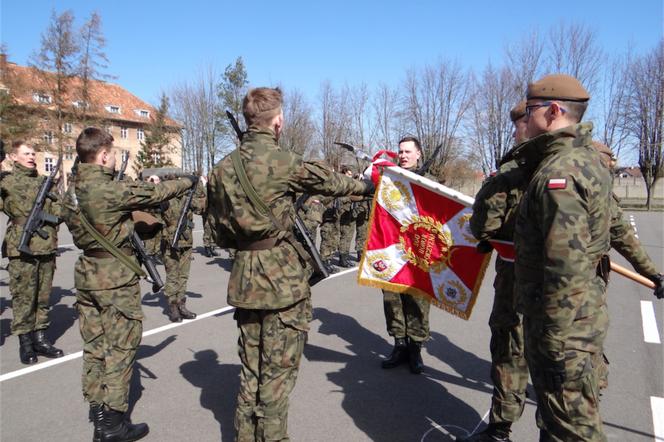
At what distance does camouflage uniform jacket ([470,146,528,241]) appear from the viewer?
9.25 feet

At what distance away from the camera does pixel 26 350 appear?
190 inches

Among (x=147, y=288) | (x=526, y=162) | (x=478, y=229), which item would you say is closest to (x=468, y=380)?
(x=478, y=229)

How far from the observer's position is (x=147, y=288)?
827 cm

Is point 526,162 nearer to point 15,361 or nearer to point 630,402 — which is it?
point 630,402

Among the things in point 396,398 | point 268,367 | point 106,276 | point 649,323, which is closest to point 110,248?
point 106,276

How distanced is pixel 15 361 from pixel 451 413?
4.55 meters

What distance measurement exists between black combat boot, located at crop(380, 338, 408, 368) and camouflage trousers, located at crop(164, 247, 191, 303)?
3238 millimetres

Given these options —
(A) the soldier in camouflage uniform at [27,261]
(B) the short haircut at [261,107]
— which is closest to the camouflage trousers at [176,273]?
(A) the soldier in camouflage uniform at [27,261]

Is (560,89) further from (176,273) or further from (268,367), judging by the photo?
(176,273)

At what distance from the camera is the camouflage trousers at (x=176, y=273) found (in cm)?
631

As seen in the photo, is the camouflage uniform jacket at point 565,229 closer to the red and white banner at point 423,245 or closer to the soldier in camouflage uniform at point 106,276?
the red and white banner at point 423,245

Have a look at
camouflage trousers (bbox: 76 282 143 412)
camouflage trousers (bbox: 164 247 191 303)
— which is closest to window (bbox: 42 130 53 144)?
camouflage trousers (bbox: 164 247 191 303)

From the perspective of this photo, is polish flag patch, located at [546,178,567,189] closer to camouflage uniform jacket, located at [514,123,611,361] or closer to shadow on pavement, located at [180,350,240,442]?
camouflage uniform jacket, located at [514,123,611,361]

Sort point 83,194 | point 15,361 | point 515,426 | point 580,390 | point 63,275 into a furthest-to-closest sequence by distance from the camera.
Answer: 1. point 63,275
2. point 15,361
3. point 515,426
4. point 83,194
5. point 580,390
